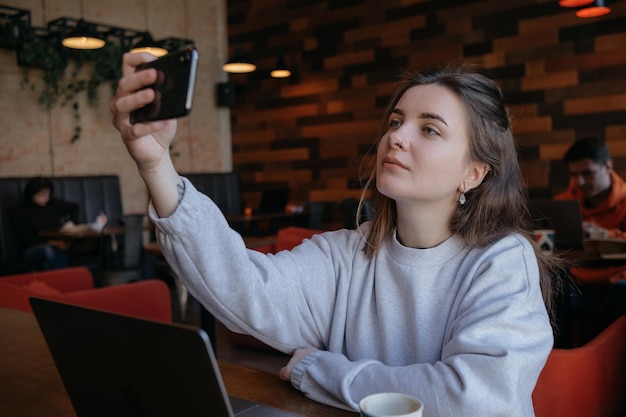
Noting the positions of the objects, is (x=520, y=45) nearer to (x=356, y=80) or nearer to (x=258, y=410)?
(x=356, y=80)

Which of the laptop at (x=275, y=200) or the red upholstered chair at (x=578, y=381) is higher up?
the laptop at (x=275, y=200)

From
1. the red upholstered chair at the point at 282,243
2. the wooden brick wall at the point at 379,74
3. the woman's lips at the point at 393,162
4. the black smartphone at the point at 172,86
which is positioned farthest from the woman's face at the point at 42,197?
the black smartphone at the point at 172,86

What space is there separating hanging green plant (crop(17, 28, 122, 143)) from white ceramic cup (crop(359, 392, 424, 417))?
6860mm

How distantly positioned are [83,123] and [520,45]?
4961 mm

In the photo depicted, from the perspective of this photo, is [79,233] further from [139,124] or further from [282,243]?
[139,124]

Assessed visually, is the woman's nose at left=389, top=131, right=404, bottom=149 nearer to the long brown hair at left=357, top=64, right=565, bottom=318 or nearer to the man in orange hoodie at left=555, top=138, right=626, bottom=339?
the long brown hair at left=357, top=64, right=565, bottom=318

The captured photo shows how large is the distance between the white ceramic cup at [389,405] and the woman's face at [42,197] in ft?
19.2

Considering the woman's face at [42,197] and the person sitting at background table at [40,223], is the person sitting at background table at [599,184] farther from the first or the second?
the woman's face at [42,197]

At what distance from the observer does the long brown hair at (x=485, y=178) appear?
1.36 metres

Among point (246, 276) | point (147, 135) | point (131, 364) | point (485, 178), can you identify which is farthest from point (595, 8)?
point (131, 364)

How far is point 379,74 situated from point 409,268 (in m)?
6.42

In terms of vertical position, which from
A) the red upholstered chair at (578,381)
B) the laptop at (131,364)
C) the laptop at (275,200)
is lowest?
the red upholstered chair at (578,381)

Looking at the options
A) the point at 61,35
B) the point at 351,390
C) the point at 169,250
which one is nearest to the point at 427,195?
the point at 351,390

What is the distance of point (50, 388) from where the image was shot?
1.23m
